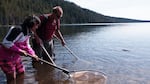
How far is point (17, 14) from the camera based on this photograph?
15650 centimetres

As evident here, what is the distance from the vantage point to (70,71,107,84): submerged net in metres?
10.1

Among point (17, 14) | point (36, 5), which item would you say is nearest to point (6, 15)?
point (17, 14)

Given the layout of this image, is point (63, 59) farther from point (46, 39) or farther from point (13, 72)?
point (13, 72)

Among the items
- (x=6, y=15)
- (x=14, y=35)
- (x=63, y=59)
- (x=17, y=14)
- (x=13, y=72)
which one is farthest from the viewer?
(x=17, y=14)

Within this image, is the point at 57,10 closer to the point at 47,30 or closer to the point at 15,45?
the point at 47,30

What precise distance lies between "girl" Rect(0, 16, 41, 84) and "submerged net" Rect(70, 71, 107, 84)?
2244 mm

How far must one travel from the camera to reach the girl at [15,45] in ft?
26.7

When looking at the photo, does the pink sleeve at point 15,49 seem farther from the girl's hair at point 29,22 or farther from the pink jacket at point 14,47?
the girl's hair at point 29,22

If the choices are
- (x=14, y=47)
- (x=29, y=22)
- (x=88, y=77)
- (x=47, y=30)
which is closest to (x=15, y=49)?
(x=14, y=47)

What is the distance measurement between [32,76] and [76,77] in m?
2.53

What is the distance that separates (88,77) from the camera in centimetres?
1030

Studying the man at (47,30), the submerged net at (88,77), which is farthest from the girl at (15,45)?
the man at (47,30)

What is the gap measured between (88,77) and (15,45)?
323 cm

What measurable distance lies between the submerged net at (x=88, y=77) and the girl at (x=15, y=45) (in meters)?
2.24
